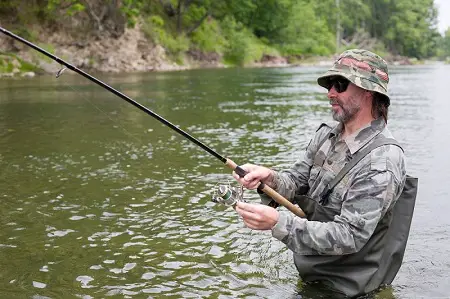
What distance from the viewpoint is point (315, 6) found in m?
92.8

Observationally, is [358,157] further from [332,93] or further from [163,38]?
[163,38]

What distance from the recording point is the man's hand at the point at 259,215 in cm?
370

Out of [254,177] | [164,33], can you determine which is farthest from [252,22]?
[254,177]

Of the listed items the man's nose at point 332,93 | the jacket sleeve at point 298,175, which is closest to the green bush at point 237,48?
the jacket sleeve at point 298,175

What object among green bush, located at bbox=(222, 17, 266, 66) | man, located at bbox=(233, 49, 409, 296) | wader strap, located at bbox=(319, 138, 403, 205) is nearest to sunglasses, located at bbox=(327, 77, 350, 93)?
man, located at bbox=(233, 49, 409, 296)

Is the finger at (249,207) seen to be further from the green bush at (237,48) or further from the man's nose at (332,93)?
the green bush at (237,48)

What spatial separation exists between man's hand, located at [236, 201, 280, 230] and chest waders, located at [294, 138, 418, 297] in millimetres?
622

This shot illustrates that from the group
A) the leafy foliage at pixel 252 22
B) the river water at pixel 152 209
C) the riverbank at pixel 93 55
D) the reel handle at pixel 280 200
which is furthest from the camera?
the leafy foliage at pixel 252 22

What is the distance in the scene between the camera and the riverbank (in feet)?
104

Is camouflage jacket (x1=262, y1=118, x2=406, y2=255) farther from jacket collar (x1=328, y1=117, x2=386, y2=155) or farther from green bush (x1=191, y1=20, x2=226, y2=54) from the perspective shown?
green bush (x1=191, y1=20, x2=226, y2=54)

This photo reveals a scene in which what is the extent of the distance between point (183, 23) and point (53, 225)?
1955 inches

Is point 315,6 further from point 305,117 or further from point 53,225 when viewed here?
point 53,225

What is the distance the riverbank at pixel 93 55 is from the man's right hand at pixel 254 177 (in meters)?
28.0

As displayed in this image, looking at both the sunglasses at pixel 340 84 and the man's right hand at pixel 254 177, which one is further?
the man's right hand at pixel 254 177
